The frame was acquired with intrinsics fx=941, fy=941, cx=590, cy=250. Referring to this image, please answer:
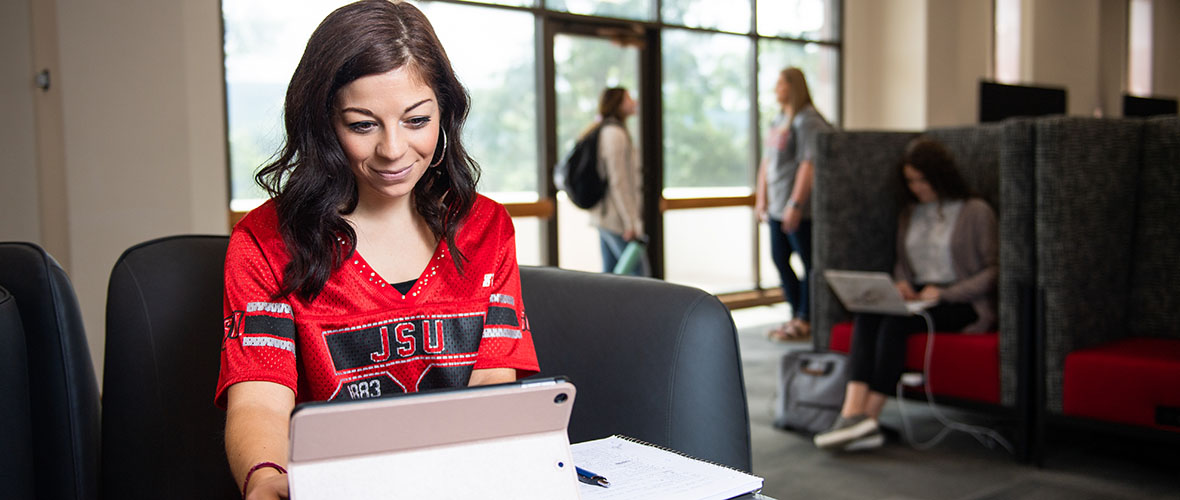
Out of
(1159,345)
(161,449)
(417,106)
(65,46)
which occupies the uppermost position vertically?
(65,46)

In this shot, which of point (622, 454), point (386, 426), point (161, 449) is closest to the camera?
point (386, 426)

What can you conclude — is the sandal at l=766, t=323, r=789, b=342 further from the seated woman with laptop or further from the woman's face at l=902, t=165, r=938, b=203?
the woman's face at l=902, t=165, r=938, b=203

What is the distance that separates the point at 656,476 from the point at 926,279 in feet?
8.51

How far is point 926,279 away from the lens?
3.18 m

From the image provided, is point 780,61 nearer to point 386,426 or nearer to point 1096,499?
point 1096,499

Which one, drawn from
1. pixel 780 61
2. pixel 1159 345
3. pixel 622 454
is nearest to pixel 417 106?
pixel 622 454

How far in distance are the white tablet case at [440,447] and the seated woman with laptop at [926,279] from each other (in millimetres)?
2287

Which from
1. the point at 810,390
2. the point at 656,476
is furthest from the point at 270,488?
the point at 810,390

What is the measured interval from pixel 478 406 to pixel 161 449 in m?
0.78

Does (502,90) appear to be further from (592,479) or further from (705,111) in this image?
(592,479)

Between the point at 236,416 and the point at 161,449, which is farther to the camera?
the point at 161,449

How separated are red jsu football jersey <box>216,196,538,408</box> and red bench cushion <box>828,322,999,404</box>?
205cm

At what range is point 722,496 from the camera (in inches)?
30.4

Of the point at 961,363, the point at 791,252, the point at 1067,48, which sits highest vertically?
the point at 1067,48
